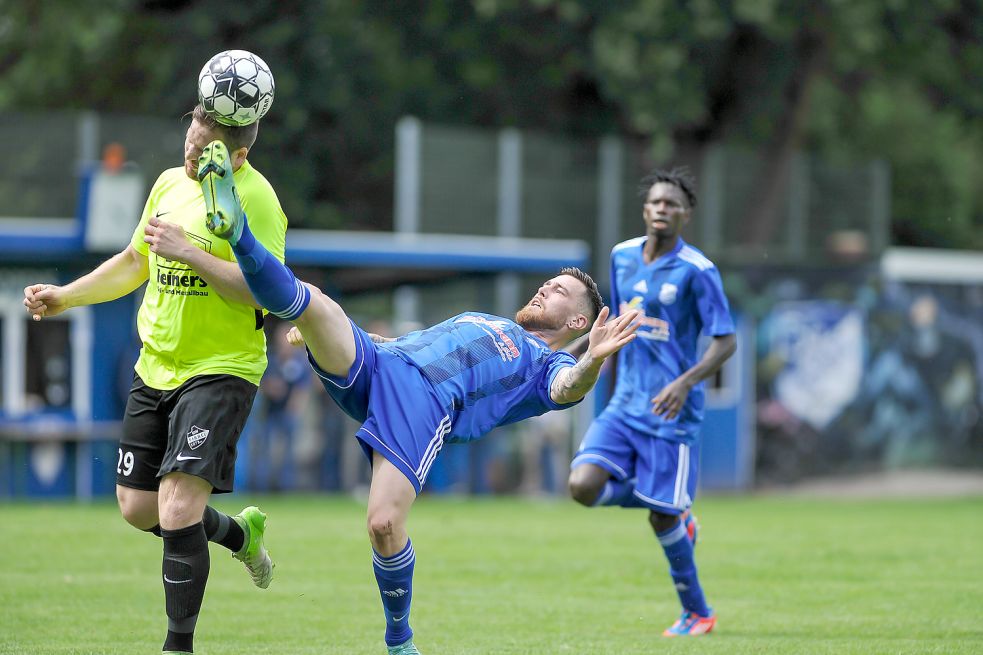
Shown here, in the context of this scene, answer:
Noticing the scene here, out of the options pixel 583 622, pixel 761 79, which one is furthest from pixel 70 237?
pixel 761 79

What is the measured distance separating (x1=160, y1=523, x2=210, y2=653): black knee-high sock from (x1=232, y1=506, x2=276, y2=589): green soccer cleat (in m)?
0.84

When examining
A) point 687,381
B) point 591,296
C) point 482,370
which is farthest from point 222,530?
point 687,381

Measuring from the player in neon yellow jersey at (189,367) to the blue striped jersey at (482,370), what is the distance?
2.36 ft

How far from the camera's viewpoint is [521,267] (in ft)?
62.7

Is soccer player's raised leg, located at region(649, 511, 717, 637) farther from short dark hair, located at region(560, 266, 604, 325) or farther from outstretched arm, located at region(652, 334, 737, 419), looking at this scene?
short dark hair, located at region(560, 266, 604, 325)

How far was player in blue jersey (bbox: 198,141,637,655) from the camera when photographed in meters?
5.89

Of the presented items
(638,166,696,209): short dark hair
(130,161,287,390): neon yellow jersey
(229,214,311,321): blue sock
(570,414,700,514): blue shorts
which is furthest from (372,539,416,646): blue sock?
(638,166,696,209): short dark hair

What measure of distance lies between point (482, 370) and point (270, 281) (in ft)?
3.90

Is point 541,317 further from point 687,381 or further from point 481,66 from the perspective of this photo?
point 481,66

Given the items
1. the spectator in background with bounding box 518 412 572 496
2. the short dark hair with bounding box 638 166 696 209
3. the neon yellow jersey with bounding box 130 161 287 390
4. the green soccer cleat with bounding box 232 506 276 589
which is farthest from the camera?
the spectator in background with bounding box 518 412 572 496

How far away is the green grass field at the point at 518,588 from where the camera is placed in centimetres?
754

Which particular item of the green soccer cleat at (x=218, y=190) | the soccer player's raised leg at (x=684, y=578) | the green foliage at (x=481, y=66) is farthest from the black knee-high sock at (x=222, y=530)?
the green foliage at (x=481, y=66)

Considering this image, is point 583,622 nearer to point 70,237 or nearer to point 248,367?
point 248,367

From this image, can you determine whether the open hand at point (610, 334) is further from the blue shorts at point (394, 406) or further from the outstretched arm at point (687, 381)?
the outstretched arm at point (687, 381)
